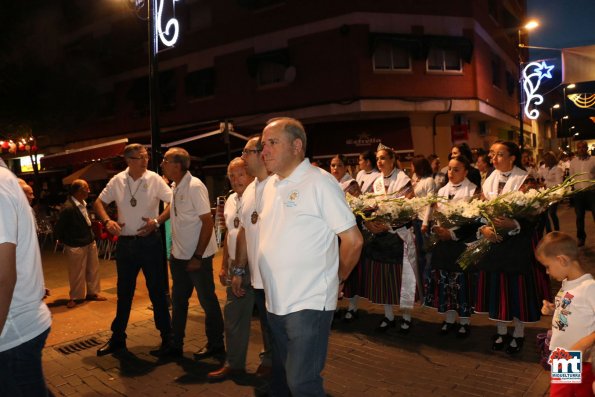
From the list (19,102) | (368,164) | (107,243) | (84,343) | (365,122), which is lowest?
(84,343)

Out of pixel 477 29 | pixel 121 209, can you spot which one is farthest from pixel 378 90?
pixel 121 209

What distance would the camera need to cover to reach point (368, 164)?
704 centimetres

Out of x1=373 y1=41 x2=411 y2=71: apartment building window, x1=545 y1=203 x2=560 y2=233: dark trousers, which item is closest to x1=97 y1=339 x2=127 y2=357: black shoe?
x1=545 y1=203 x2=560 y2=233: dark trousers

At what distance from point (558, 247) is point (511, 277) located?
179cm

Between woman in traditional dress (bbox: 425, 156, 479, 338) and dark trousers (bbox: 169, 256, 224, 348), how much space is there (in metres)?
2.48

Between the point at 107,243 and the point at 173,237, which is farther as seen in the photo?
the point at 107,243

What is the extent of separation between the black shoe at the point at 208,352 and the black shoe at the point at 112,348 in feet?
2.96

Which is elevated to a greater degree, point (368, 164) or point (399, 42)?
point (399, 42)

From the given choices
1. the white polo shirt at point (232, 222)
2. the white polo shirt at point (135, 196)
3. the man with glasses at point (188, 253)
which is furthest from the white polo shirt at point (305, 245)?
the white polo shirt at point (135, 196)

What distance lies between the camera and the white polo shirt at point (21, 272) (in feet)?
7.78

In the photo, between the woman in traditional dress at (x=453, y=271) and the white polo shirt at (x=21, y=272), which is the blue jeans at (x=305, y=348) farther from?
the woman in traditional dress at (x=453, y=271)

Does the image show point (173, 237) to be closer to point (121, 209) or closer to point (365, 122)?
point (121, 209)

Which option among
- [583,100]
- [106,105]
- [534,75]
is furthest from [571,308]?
[106,105]

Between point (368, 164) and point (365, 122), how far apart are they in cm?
1185
